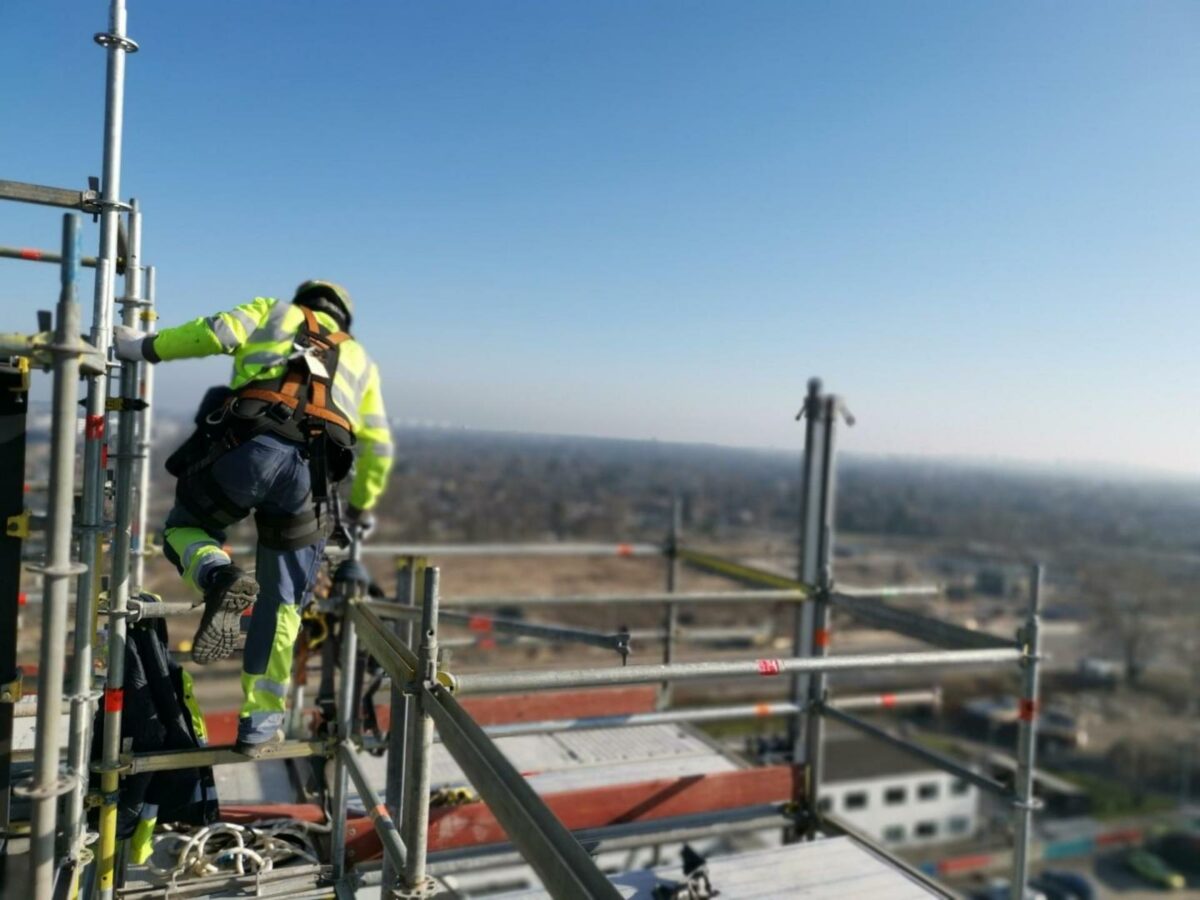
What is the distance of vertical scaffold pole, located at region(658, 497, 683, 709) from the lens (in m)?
7.18

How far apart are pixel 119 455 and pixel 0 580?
0.55 m

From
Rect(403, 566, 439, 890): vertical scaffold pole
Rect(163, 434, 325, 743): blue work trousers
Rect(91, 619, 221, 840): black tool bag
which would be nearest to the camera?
Rect(403, 566, 439, 890): vertical scaffold pole

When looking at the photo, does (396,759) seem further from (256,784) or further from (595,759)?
(595,759)

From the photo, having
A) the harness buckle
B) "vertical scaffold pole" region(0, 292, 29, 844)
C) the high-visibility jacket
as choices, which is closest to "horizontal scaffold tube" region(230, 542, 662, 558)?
the high-visibility jacket

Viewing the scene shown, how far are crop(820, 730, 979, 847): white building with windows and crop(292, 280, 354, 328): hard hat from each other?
34.0 m

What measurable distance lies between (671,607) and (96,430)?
4.72m

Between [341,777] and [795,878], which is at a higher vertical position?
[341,777]

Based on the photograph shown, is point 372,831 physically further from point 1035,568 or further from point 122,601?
point 1035,568

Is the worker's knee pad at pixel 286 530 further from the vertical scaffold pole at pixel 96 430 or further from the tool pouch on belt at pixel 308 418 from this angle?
the vertical scaffold pole at pixel 96 430

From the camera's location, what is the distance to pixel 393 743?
2965 millimetres

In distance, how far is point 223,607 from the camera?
3.26 m

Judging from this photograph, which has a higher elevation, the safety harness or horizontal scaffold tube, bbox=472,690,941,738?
the safety harness

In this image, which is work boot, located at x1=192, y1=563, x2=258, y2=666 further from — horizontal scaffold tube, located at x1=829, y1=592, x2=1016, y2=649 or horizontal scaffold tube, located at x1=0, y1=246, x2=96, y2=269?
horizontal scaffold tube, located at x1=829, y1=592, x2=1016, y2=649

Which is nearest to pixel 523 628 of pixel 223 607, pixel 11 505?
pixel 223 607
